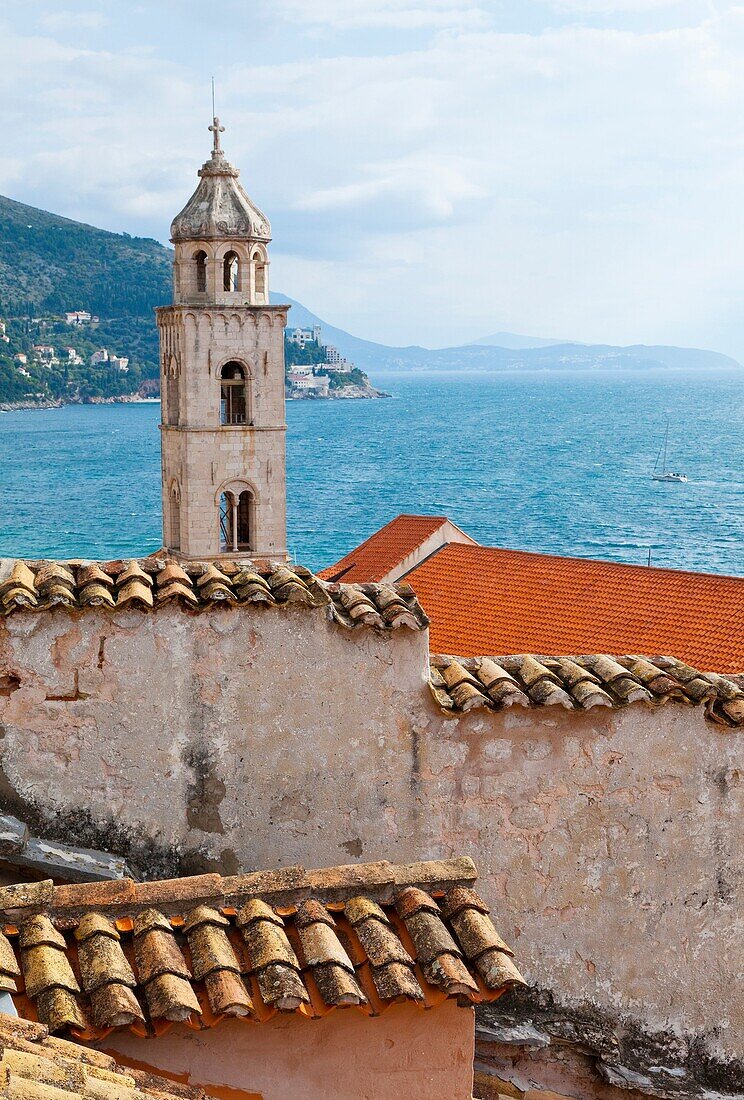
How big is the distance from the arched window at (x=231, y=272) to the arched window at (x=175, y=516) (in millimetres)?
4926

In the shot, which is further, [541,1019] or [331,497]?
[331,497]

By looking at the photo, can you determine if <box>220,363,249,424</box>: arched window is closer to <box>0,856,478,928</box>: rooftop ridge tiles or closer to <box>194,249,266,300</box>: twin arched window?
<box>194,249,266,300</box>: twin arched window

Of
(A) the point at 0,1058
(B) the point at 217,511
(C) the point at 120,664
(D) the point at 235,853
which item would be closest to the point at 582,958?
(D) the point at 235,853

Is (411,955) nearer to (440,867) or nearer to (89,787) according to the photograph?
(440,867)

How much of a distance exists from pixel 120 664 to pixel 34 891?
1279 millimetres

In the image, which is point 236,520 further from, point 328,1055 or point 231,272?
point 328,1055

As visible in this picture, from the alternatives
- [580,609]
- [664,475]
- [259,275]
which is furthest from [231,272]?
[664,475]

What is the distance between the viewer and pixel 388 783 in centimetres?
536

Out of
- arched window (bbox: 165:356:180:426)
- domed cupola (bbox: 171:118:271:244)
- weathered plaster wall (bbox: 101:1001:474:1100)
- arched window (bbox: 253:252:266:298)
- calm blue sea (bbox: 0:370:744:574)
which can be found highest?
domed cupola (bbox: 171:118:271:244)

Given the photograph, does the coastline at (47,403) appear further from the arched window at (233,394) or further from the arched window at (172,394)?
the arched window at (233,394)

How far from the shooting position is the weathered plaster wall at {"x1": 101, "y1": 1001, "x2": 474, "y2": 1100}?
12.3ft

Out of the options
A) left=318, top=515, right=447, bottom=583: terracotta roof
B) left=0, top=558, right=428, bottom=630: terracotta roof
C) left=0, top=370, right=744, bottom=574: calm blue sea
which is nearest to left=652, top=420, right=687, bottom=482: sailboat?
left=0, top=370, right=744, bottom=574: calm blue sea

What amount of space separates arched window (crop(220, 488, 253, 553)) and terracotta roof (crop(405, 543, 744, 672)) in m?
9.20

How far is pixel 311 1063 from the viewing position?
3.89 meters
